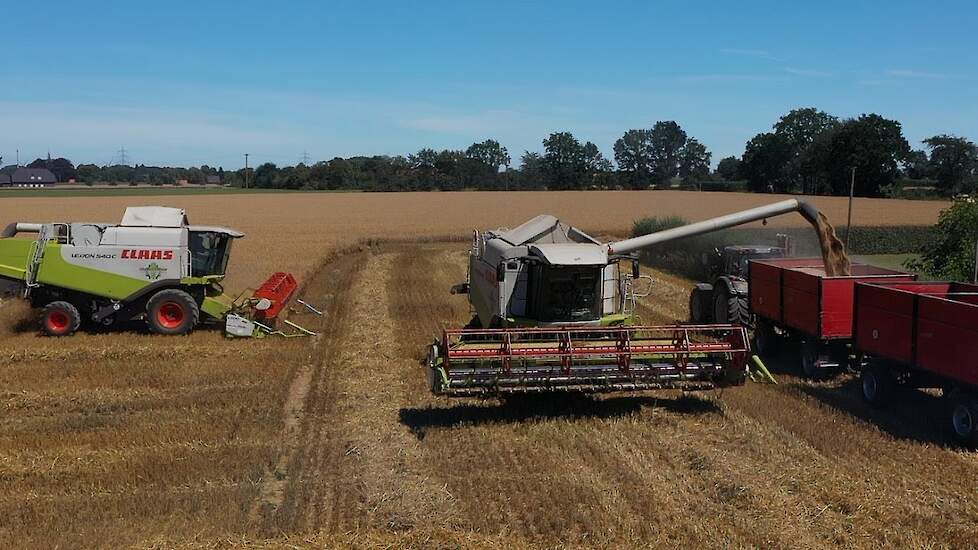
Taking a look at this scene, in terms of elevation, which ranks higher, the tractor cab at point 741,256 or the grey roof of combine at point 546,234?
the grey roof of combine at point 546,234

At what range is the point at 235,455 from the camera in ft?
28.5

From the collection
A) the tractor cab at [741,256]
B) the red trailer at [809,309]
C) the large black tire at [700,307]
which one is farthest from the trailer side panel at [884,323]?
the large black tire at [700,307]

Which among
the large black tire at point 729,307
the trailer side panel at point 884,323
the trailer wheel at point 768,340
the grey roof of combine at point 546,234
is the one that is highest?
the grey roof of combine at point 546,234

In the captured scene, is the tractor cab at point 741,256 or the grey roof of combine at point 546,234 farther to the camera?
the tractor cab at point 741,256

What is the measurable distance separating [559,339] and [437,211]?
53.3m

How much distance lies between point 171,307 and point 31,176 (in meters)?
135

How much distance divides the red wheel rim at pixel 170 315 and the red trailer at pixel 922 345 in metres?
11.7

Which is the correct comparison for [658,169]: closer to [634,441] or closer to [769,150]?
[769,150]

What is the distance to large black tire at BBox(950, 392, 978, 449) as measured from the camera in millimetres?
8883

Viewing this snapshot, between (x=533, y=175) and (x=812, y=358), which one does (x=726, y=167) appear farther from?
(x=812, y=358)

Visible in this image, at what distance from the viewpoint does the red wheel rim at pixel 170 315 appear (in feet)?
50.7

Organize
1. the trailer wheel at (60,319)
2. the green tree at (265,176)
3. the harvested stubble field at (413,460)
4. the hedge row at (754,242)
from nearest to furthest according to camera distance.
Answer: the harvested stubble field at (413,460), the trailer wheel at (60,319), the hedge row at (754,242), the green tree at (265,176)

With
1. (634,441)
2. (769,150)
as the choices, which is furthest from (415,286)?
(769,150)

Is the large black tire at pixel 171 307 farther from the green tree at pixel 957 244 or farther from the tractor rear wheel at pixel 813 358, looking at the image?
the green tree at pixel 957 244
